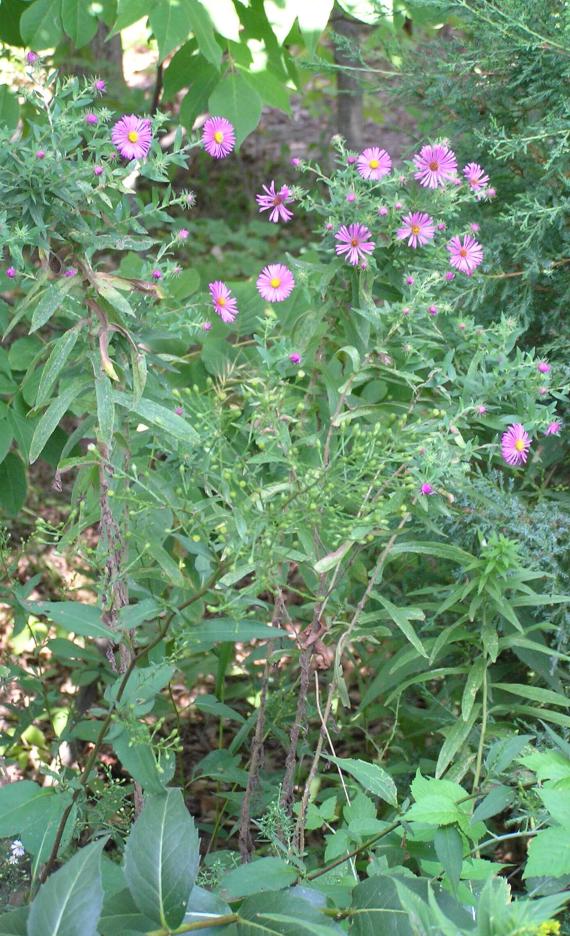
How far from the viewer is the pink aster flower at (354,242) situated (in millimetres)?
2076

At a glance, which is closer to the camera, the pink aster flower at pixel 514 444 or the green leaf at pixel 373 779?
the green leaf at pixel 373 779

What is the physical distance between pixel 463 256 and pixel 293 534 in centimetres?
68

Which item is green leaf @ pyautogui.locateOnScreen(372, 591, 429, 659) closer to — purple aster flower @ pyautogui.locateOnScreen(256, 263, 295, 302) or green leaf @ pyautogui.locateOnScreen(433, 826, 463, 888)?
green leaf @ pyautogui.locateOnScreen(433, 826, 463, 888)

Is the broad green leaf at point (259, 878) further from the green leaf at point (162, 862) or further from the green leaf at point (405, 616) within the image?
the green leaf at point (405, 616)

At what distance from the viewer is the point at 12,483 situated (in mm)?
2512

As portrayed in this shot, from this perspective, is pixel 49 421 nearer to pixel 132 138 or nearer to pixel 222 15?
pixel 132 138

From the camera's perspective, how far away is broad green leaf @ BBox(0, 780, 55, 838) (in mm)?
1616

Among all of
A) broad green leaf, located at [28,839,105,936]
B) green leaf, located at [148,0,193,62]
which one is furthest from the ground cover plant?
green leaf, located at [148,0,193,62]

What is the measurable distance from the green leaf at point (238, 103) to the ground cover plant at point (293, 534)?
35 cm

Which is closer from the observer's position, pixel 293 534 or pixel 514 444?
pixel 514 444

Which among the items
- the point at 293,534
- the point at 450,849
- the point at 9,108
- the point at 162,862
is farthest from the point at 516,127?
the point at 162,862

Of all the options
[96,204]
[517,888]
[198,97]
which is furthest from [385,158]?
[517,888]

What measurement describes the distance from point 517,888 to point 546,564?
85 centimetres

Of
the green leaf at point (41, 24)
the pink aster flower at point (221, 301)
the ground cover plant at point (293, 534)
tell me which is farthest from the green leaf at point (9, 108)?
the pink aster flower at point (221, 301)
